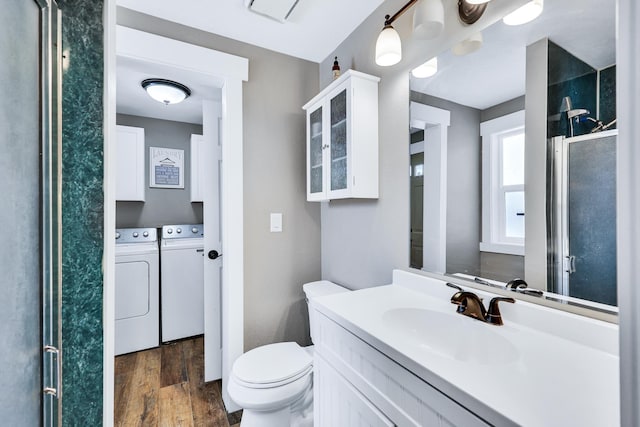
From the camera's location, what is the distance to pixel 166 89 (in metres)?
2.18

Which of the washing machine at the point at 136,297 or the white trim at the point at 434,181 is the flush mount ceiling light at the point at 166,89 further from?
the white trim at the point at 434,181

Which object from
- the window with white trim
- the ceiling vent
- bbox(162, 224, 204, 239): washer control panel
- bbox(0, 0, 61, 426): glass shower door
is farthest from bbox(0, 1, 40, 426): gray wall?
bbox(162, 224, 204, 239): washer control panel

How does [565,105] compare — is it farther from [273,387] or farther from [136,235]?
[136,235]

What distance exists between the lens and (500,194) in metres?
1.06

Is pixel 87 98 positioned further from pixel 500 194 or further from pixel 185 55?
pixel 500 194

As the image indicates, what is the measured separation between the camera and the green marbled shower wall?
760mm

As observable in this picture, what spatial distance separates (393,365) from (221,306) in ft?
5.47

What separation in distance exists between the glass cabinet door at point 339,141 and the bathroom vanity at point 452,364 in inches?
25.4

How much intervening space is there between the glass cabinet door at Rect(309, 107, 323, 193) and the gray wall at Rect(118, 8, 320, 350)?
0.71 feet

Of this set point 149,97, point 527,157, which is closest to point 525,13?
point 527,157

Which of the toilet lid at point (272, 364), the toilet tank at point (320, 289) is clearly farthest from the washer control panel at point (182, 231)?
the toilet lid at point (272, 364)

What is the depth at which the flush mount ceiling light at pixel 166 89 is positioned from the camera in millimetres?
2141

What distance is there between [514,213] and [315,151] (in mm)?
1174

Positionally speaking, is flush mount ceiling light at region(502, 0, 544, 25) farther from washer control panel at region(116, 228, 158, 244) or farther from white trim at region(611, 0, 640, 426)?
washer control panel at region(116, 228, 158, 244)
